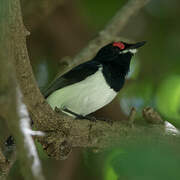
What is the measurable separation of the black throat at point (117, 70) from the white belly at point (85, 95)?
64mm

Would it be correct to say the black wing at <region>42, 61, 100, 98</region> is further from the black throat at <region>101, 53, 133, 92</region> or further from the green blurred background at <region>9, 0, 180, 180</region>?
the green blurred background at <region>9, 0, 180, 180</region>

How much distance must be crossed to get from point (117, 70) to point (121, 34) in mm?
2386

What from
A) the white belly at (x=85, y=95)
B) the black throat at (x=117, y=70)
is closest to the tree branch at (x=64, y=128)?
the white belly at (x=85, y=95)

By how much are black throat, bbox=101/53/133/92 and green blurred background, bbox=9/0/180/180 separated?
2.40ft

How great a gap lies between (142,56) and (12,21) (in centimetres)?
394

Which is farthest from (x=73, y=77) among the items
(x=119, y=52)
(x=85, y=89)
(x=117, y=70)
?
(x=119, y=52)

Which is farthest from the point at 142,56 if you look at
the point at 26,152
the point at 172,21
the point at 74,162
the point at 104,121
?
the point at 26,152

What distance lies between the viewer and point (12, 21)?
7.79 feet

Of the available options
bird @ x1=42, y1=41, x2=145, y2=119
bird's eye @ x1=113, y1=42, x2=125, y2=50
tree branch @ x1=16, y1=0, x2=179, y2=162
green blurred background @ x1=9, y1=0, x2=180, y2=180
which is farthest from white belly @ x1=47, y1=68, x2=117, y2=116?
green blurred background @ x1=9, y1=0, x2=180, y2=180

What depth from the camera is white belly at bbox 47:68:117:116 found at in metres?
3.88

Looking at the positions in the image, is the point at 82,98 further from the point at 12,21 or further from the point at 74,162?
the point at 12,21

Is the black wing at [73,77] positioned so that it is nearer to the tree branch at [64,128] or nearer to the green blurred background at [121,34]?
the tree branch at [64,128]

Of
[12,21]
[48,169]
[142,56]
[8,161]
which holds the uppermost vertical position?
[12,21]

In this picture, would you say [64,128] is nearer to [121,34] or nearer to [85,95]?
[85,95]
